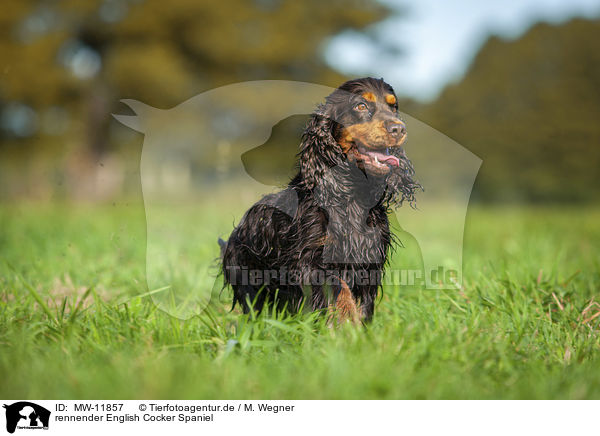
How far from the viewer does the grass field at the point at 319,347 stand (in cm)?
168

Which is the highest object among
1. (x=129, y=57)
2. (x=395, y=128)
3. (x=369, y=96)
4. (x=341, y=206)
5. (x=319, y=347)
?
(x=129, y=57)

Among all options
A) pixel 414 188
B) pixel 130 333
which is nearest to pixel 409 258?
pixel 414 188

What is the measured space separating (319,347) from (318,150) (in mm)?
1020

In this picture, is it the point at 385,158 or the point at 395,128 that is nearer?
the point at 395,128

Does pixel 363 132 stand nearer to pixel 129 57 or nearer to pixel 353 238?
pixel 353 238

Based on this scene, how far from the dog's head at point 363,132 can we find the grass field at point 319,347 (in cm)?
78

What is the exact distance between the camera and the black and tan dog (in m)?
2.29

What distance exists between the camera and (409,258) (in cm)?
379

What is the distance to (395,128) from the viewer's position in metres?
2.15

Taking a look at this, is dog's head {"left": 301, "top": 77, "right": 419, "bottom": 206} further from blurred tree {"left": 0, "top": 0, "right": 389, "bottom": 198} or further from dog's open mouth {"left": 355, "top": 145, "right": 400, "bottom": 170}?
blurred tree {"left": 0, "top": 0, "right": 389, "bottom": 198}

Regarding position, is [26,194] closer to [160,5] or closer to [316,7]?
[160,5]

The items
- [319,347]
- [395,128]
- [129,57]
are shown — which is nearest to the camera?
[319,347]
